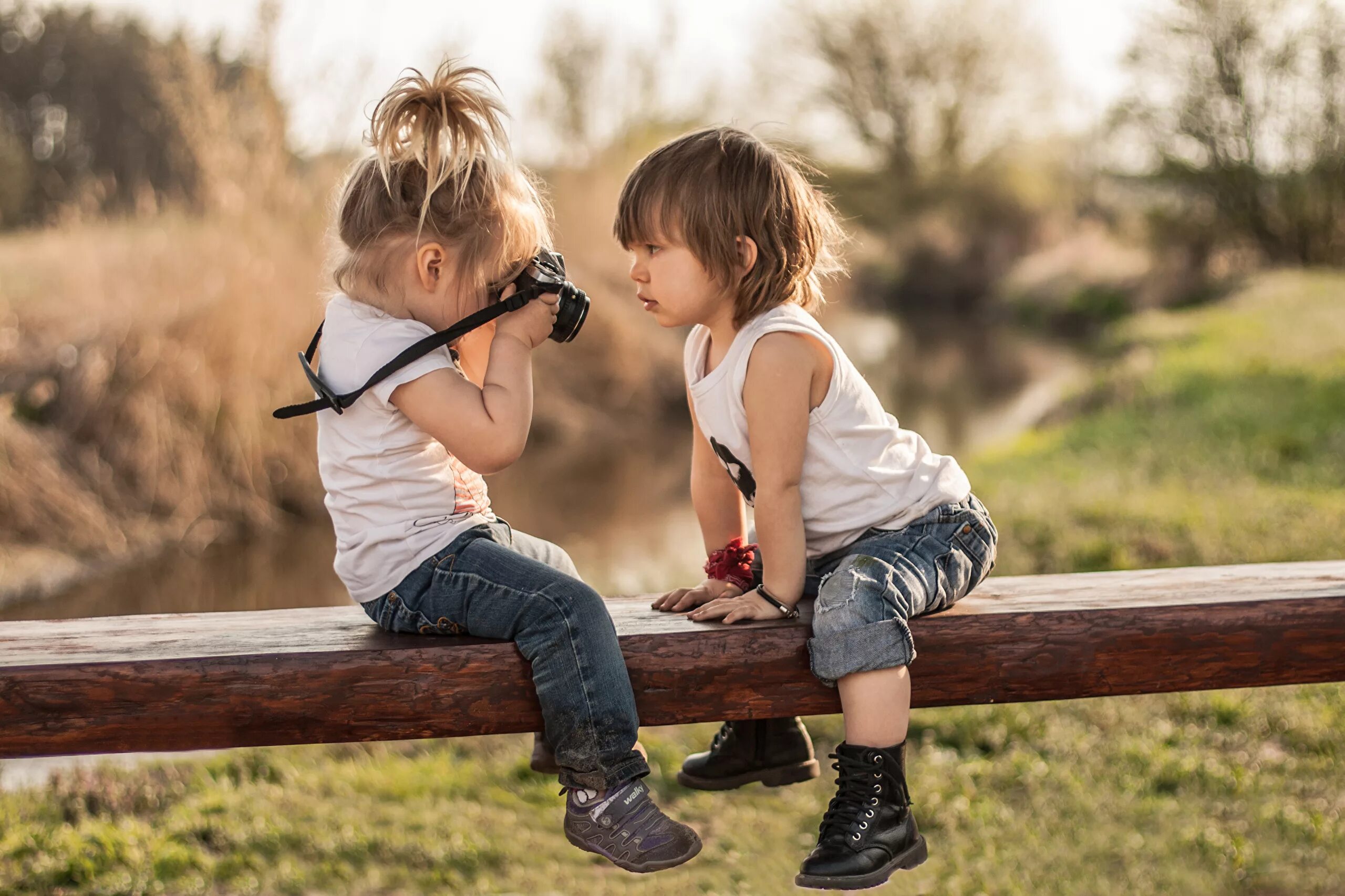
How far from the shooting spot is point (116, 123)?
18.2 m

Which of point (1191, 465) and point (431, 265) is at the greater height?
point (431, 265)

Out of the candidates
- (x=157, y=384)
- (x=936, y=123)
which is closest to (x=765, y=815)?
(x=157, y=384)

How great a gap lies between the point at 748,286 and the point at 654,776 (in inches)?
78.3

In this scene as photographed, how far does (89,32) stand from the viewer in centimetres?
1883

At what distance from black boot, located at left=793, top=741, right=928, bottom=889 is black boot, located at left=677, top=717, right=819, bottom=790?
40 centimetres

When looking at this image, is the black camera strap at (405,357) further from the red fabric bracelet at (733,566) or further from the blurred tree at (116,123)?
the blurred tree at (116,123)

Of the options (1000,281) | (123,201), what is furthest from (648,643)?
(1000,281)

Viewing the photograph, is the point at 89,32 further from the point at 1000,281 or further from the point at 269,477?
the point at 1000,281

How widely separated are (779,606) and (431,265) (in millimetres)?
799

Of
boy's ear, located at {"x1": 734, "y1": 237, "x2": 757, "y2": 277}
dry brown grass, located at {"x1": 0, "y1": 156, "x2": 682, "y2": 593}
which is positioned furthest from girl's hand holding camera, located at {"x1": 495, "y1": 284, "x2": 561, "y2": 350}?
dry brown grass, located at {"x1": 0, "y1": 156, "x2": 682, "y2": 593}

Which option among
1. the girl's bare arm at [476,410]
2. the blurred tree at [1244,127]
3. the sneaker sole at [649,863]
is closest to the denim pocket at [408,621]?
the girl's bare arm at [476,410]

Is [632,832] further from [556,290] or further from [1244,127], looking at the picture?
[1244,127]

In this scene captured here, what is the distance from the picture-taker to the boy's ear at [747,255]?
2.01 metres

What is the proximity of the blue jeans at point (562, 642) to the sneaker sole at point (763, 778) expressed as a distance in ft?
1.42
